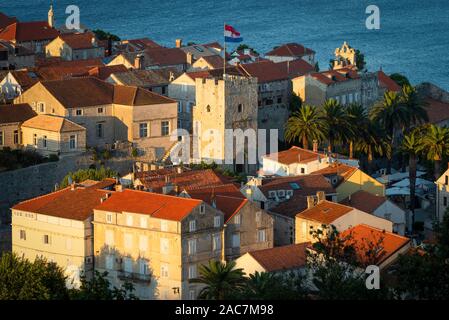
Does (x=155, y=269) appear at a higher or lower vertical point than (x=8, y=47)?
lower

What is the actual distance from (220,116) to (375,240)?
2760 centimetres

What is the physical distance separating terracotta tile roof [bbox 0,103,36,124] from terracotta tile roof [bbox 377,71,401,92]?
30.4m

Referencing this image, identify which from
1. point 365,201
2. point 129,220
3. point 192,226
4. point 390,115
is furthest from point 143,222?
point 390,115

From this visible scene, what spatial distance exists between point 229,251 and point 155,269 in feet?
12.8

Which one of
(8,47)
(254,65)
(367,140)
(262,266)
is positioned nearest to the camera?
(262,266)

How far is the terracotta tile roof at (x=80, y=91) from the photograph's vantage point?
10838 centimetres

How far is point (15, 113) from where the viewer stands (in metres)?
108

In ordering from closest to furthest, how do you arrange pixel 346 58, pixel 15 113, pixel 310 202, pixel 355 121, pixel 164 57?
pixel 310 202 → pixel 15 113 → pixel 355 121 → pixel 164 57 → pixel 346 58

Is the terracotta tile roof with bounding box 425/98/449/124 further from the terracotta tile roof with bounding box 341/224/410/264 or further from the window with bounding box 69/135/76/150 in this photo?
the terracotta tile roof with bounding box 341/224/410/264

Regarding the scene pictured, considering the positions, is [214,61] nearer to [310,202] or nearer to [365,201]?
[365,201]

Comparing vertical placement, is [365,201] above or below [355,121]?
below

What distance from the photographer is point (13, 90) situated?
115562 millimetres
